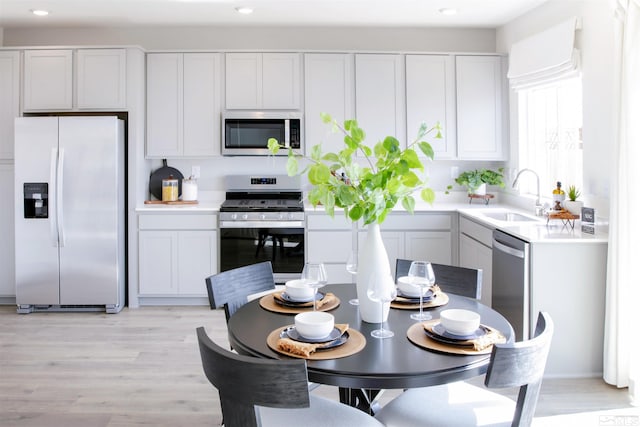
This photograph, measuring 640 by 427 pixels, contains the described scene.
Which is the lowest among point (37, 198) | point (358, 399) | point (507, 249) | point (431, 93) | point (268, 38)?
point (358, 399)

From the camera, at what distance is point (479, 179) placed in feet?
15.7

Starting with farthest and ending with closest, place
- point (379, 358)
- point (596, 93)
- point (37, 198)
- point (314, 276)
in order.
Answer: point (37, 198) → point (596, 93) → point (314, 276) → point (379, 358)

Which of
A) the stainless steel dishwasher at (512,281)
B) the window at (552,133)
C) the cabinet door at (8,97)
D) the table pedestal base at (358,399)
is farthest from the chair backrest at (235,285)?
the cabinet door at (8,97)

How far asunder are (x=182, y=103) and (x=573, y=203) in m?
3.31

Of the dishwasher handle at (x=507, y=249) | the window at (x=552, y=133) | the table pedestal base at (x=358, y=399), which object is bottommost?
the table pedestal base at (x=358, y=399)

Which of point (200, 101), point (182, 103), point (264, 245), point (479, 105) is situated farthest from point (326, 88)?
point (264, 245)

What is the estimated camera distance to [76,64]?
14.9 ft

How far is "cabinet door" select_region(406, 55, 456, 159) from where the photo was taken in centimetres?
475

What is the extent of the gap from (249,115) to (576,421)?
135 inches

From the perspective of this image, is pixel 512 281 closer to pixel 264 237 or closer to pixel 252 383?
pixel 264 237

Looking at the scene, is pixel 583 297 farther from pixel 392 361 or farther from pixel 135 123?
pixel 135 123

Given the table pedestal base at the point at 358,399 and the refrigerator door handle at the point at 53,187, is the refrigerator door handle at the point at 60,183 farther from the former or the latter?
the table pedestal base at the point at 358,399

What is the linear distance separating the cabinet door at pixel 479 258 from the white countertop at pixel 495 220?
0.20 metres

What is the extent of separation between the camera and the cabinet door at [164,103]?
4.67 metres
